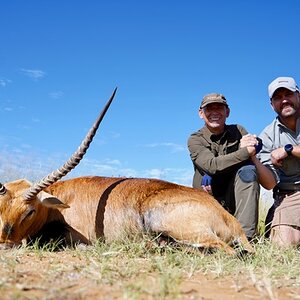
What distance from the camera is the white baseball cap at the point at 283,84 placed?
641 centimetres

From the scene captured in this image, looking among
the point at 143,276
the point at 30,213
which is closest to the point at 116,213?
the point at 30,213

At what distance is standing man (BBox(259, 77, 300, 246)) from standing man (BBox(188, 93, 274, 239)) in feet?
1.19

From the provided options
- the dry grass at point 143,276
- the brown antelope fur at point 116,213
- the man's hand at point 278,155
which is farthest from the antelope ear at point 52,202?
the man's hand at point 278,155

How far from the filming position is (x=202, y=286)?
10.7ft

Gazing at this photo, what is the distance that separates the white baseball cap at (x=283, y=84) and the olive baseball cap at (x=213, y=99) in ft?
2.41

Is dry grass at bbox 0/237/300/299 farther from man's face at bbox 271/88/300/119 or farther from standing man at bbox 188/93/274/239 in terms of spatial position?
man's face at bbox 271/88/300/119

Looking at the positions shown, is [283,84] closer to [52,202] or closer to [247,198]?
[247,198]

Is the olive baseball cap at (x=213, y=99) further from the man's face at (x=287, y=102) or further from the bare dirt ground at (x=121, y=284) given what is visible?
the bare dirt ground at (x=121, y=284)

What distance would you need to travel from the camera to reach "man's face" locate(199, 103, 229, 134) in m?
6.86

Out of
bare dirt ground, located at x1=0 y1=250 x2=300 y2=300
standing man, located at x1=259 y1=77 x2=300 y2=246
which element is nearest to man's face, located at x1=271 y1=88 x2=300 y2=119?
standing man, located at x1=259 y1=77 x2=300 y2=246

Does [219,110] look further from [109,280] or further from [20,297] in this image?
[20,297]

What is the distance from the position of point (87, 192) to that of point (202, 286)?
2998mm

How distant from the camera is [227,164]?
620cm

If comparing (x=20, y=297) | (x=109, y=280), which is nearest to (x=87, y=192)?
(x=109, y=280)
